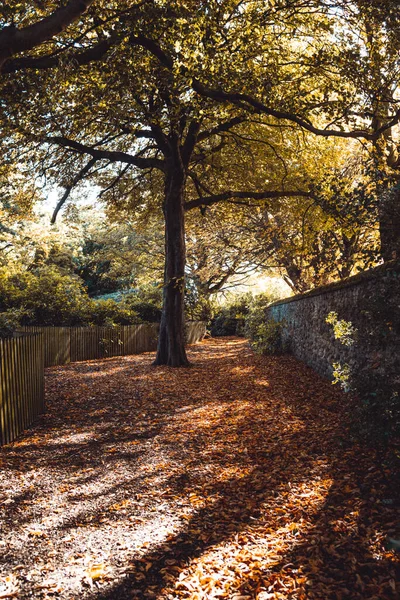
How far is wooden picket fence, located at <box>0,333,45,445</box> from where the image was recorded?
615 centimetres

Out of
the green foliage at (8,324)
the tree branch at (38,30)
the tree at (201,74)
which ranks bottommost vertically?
the green foliage at (8,324)

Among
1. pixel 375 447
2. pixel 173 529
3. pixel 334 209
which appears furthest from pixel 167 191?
pixel 173 529

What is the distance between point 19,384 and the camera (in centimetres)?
670

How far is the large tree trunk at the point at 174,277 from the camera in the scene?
13.4 metres

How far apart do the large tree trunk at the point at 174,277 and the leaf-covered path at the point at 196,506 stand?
5.36 meters

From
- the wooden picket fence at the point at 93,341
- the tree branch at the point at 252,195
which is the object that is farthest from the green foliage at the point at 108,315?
the tree branch at the point at 252,195

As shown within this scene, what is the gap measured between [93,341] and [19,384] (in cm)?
927

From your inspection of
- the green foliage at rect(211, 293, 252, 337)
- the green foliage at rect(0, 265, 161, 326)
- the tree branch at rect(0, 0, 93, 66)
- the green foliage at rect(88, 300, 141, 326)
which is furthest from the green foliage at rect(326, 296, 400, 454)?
the green foliage at rect(211, 293, 252, 337)

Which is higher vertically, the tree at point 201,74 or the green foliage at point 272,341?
the tree at point 201,74

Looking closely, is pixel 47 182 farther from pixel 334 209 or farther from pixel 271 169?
pixel 334 209

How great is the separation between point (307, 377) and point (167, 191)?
6.97 metres

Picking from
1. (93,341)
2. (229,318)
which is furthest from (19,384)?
(229,318)

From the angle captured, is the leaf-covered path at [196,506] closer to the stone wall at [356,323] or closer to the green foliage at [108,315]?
the stone wall at [356,323]

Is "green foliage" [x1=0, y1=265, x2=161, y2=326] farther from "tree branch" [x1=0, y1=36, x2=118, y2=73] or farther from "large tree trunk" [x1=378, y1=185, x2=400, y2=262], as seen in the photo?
"large tree trunk" [x1=378, y1=185, x2=400, y2=262]
